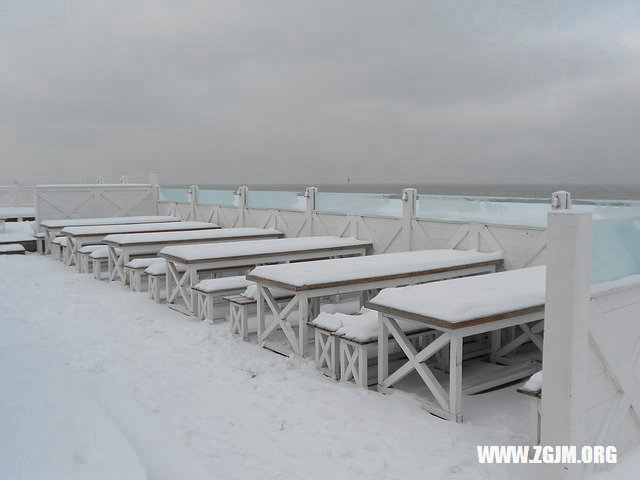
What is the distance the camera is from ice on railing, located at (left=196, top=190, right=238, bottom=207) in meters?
15.5

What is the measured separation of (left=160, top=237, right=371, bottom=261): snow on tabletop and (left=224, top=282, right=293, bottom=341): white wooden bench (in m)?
1.58

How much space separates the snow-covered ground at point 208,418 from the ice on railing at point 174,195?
34.2 ft

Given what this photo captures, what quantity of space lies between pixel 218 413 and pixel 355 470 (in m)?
1.58

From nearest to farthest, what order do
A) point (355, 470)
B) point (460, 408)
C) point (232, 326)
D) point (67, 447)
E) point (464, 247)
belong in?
point (67, 447) < point (355, 470) < point (460, 408) < point (232, 326) < point (464, 247)

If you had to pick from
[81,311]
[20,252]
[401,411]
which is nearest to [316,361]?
[401,411]

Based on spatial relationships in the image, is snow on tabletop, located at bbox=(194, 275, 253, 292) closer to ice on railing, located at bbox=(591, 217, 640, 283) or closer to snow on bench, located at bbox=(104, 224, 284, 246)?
snow on bench, located at bbox=(104, 224, 284, 246)

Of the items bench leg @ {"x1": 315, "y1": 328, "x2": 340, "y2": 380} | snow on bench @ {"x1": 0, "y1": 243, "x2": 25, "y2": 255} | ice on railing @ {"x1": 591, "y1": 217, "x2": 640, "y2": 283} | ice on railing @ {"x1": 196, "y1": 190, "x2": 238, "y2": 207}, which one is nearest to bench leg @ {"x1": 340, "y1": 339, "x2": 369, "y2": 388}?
bench leg @ {"x1": 315, "y1": 328, "x2": 340, "y2": 380}

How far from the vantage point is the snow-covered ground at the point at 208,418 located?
382 centimetres

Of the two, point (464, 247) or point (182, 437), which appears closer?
point (182, 437)

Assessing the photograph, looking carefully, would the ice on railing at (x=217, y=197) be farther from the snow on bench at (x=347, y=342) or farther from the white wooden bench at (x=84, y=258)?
the snow on bench at (x=347, y=342)

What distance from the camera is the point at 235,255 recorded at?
962 cm

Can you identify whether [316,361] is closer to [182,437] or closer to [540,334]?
[182,437]

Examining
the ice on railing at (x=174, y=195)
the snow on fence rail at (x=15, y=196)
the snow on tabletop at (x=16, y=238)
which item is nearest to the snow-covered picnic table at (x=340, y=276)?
the ice on railing at (x=174, y=195)

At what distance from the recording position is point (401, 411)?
541 cm
